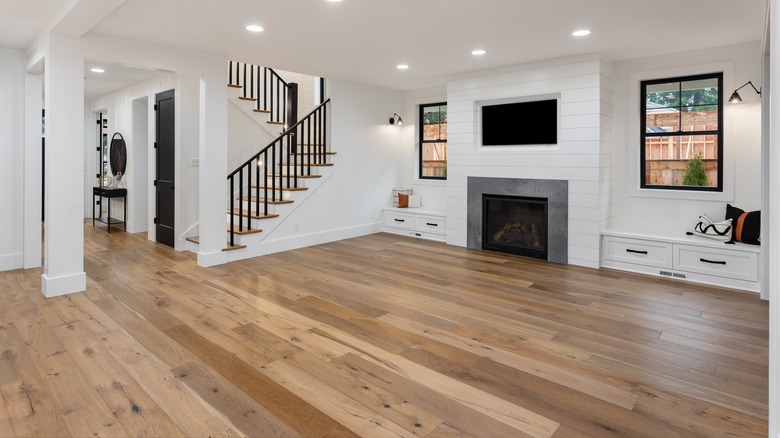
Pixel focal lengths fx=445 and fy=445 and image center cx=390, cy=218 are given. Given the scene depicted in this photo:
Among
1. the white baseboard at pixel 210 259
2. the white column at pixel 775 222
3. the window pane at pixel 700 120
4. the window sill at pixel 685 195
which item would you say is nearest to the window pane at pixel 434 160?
the window sill at pixel 685 195

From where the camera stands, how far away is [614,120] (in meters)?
5.63

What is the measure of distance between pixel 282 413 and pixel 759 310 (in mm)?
4076

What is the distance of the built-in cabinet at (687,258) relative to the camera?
4.44m

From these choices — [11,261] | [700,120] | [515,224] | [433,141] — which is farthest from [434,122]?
[11,261]

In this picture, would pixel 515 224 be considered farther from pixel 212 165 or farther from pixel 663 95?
pixel 212 165

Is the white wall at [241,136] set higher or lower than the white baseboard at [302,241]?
higher

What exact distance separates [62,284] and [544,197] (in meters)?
5.42

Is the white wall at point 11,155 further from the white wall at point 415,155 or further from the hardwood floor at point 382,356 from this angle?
the white wall at point 415,155

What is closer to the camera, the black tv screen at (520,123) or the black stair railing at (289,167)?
the black tv screen at (520,123)

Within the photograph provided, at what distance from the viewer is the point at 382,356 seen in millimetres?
2924

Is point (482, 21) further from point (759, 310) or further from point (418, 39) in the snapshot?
point (759, 310)

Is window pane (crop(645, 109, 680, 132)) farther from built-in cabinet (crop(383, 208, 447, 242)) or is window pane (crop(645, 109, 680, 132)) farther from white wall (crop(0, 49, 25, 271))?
white wall (crop(0, 49, 25, 271))

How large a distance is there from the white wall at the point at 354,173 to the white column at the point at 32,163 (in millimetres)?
2721

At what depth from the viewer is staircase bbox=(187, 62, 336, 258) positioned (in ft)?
19.7
